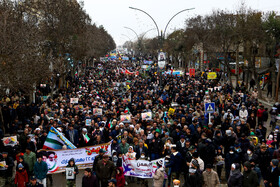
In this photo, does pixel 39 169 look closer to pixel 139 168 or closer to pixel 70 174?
pixel 70 174

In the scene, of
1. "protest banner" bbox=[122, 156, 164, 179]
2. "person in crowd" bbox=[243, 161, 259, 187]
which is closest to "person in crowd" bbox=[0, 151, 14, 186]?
"protest banner" bbox=[122, 156, 164, 179]

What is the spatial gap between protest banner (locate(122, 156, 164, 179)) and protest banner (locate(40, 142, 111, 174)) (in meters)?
0.92

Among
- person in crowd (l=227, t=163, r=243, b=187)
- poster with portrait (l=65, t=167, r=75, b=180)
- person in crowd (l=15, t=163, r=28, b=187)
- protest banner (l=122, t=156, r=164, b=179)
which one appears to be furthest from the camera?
protest banner (l=122, t=156, r=164, b=179)

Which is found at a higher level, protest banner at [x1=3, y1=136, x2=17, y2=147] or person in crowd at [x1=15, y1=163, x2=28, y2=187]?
protest banner at [x1=3, y1=136, x2=17, y2=147]

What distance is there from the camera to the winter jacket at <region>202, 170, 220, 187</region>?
7.83 meters

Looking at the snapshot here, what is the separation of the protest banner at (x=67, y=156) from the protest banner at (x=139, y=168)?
0.92m

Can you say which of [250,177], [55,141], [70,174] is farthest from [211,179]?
[55,141]

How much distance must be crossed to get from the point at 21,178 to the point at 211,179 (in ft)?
15.3

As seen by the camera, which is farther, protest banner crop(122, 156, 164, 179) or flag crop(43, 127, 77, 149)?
flag crop(43, 127, 77, 149)

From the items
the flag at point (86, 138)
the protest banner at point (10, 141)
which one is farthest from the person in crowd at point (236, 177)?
the protest banner at point (10, 141)

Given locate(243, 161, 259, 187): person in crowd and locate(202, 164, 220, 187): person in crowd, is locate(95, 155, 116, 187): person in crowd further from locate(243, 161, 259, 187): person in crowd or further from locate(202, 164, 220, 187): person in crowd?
locate(243, 161, 259, 187): person in crowd

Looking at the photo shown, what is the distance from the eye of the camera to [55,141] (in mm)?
10648

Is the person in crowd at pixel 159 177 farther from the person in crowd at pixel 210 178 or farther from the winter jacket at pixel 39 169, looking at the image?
the winter jacket at pixel 39 169

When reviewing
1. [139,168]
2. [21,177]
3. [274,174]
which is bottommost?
[139,168]
